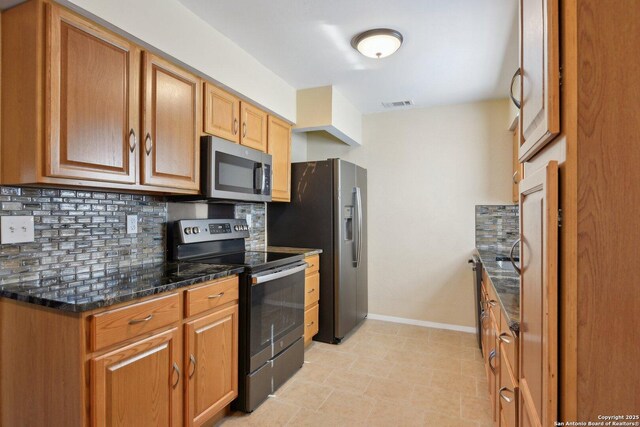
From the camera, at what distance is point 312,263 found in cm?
315

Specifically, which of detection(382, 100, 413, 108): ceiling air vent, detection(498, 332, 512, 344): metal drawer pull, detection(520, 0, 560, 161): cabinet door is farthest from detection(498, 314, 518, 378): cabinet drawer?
detection(382, 100, 413, 108): ceiling air vent

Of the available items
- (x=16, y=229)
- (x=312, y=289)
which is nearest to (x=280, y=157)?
(x=312, y=289)

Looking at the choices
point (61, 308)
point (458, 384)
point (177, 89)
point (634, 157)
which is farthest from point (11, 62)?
point (458, 384)

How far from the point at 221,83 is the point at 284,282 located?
142cm

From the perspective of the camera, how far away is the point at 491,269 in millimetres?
2283

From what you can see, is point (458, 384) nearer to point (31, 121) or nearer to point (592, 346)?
point (592, 346)

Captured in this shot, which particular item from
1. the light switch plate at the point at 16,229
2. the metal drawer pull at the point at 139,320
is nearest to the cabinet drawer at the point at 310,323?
the metal drawer pull at the point at 139,320

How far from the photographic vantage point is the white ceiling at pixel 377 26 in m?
2.03

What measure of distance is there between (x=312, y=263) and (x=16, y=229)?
209 cm

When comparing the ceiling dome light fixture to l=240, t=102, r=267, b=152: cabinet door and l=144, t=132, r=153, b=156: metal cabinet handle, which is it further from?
l=144, t=132, r=153, b=156: metal cabinet handle

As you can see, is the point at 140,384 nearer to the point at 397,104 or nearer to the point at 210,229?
the point at 210,229

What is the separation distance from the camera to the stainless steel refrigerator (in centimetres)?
325

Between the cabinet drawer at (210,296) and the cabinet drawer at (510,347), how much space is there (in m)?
1.40

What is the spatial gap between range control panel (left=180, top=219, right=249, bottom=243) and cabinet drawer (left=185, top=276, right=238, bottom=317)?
1.83ft
